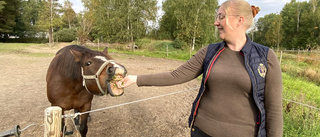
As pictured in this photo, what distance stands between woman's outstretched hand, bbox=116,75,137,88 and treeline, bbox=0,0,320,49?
1168cm

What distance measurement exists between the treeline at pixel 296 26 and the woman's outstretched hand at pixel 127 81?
4131 centimetres

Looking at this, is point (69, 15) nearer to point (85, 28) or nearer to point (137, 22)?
point (85, 28)

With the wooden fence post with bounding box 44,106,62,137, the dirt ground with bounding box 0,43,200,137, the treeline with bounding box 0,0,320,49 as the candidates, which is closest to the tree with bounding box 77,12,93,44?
the treeline with bounding box 0,0,320,49

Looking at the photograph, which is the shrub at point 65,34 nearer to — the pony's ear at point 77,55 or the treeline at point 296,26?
the pony's ear at point 77,55

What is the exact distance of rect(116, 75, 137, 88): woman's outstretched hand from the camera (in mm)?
1683

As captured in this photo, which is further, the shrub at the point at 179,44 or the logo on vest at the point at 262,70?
the shrub at the point at 179,44

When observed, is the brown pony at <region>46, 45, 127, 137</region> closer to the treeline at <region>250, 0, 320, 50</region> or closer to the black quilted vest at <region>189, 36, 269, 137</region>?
the black quilted vest at <region>189, 36, 269, 137</region>

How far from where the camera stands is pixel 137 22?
20422mm

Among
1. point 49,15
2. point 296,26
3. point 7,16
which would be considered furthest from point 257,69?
point 296,26

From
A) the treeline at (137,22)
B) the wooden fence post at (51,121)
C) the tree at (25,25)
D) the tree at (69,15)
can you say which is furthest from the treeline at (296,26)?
the tree at (25,25)

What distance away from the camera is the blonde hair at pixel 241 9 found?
1.29 metres

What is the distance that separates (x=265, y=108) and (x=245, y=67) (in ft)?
1.16

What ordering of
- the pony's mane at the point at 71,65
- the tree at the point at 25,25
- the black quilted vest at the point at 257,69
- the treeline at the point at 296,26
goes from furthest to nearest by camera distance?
the tree at the point at 25,25, the treeline at the point at 296,26, the pony's mane at the point at 71,65, the black quilted vest at the point at 257,69

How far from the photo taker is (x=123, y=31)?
811 inches
